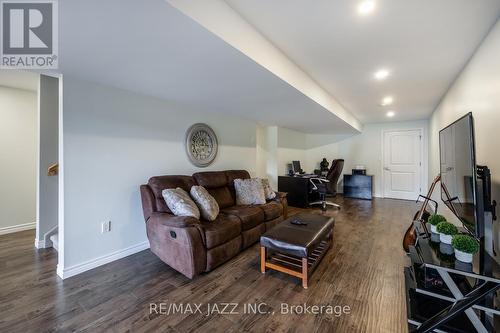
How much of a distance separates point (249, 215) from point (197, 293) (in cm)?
116

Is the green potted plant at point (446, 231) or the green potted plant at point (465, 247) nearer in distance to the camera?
the green potted plant at point (465, 247)

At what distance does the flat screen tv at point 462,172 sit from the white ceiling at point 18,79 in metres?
4.57

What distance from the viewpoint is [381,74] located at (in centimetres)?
268

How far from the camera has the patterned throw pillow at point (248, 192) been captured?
3455 millimetres

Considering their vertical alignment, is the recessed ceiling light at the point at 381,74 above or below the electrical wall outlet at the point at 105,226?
above

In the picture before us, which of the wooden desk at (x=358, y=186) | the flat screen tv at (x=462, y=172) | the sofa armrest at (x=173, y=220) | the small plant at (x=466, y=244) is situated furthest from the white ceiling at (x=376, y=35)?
the wooden desk at (x=358, y=186)

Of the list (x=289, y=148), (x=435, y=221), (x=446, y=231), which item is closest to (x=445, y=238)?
(x=446, y=231)

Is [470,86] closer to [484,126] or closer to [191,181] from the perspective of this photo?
[484,126]

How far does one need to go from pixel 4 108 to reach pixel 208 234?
3.79 meters

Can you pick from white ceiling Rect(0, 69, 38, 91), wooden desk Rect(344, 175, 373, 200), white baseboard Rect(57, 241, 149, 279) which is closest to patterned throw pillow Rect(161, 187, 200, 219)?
white baseboard Rect(57, 241, 149, 279)

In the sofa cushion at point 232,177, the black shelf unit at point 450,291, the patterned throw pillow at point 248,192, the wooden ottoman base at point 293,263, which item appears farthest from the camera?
the sofa cushion at point 232,177

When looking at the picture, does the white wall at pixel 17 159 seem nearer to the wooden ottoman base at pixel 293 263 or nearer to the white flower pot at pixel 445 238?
the wooden ottoman base at pixel 293 263

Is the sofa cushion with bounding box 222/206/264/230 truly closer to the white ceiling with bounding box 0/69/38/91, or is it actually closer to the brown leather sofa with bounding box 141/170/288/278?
the brown leather sofa with bounding box 141/170/288/278

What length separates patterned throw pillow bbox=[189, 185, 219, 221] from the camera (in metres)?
2.58
